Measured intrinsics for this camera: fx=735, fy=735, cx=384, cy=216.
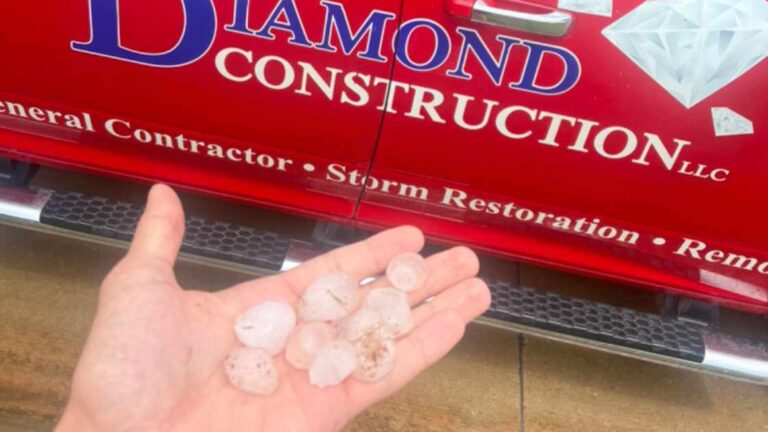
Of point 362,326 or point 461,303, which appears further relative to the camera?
point 461,303

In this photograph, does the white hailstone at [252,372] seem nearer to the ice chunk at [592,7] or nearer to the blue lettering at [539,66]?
the blue lettering at [539,66]

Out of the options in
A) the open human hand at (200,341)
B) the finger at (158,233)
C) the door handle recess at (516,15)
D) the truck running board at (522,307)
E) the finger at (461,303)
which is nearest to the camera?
the open human hand at (200,341)

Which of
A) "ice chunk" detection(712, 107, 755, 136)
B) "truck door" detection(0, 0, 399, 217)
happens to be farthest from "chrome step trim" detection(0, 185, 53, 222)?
"ice chunk" detection(712, 107, 755, 136)

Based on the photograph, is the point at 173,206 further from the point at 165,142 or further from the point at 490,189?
the point at 490,189

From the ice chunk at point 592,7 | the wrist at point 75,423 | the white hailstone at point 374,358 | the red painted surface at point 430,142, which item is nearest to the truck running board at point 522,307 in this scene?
the red painted surface at point 430,142

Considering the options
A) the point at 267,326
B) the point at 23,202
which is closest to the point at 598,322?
the point at 267,326

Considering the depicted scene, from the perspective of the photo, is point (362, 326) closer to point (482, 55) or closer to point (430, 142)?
point (430, 142)
